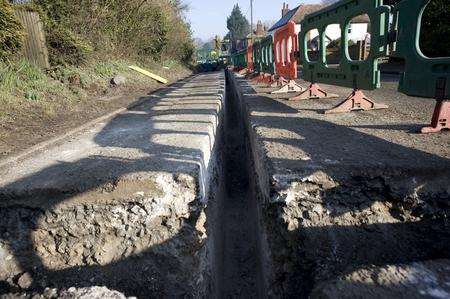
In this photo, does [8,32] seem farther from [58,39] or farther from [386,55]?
[386,55]

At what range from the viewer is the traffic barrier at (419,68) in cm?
258

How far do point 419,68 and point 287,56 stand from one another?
4.47 metres

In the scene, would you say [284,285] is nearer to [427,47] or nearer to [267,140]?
[267,140]

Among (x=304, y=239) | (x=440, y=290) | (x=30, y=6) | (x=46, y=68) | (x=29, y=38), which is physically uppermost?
(x=30, y=6)

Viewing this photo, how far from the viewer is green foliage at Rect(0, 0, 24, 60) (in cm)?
614

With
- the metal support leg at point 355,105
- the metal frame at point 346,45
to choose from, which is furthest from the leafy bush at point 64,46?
the metal support leg at point 355,105

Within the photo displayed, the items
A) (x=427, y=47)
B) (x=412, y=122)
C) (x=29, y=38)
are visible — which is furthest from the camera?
(x=427, y=47)

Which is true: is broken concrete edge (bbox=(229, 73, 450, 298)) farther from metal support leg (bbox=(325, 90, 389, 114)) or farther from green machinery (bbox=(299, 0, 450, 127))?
metal support leg (bbox=(325, 90, 389, 114))

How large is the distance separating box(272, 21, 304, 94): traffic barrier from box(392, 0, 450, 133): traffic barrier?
351 centimetres

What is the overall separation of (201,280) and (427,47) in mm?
12153

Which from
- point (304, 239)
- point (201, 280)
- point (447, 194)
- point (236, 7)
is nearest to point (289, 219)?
point (304, 239)

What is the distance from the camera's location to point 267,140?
296 centimetres

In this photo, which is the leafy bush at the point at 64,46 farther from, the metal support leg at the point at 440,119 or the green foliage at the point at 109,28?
the metal support leg at the point at 440,119

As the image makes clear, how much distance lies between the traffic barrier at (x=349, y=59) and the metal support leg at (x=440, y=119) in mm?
884
